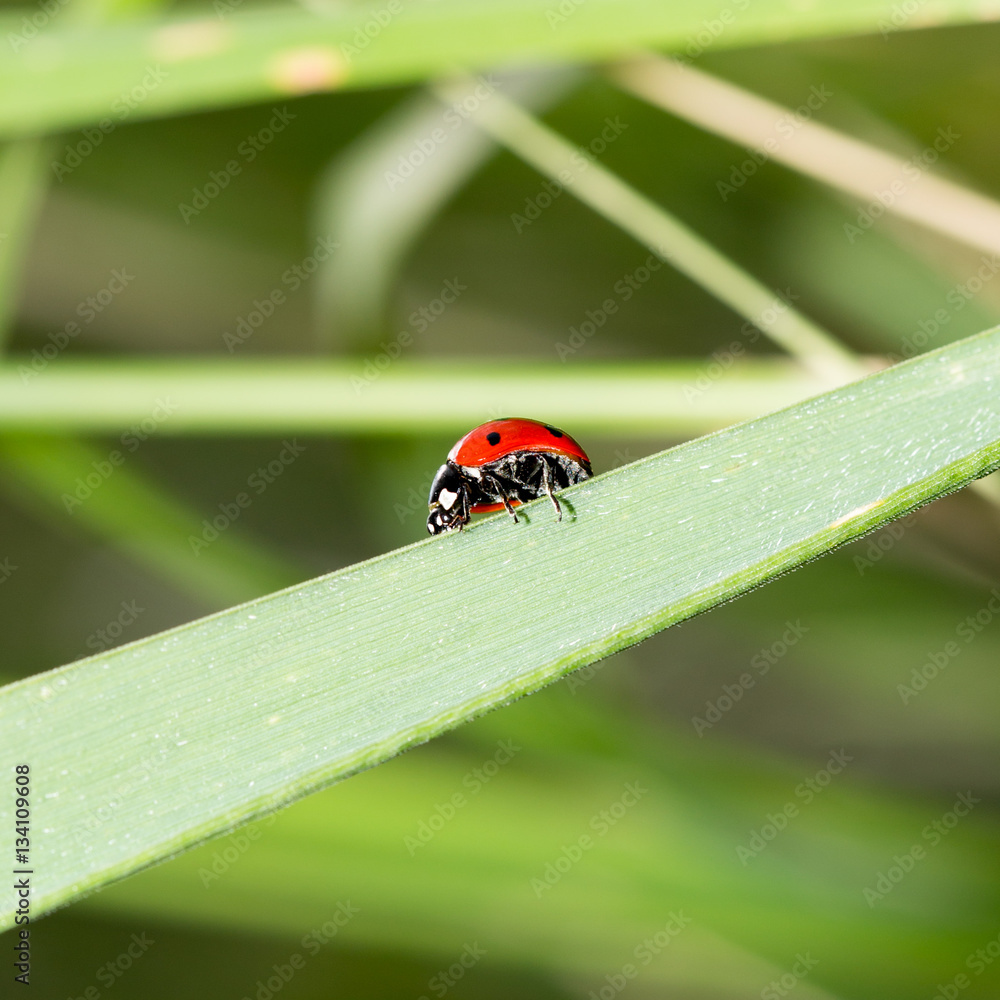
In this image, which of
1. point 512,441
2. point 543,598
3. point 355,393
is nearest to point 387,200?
point 355,393

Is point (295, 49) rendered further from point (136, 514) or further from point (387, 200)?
point (136, 514)

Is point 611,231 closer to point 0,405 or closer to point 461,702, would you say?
point 0,405

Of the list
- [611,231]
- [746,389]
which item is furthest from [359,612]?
[611,231]

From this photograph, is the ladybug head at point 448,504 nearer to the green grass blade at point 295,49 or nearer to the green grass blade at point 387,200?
the green grass blade at point 295,49

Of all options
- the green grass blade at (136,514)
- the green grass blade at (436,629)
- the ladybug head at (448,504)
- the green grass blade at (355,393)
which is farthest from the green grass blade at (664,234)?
the green grass blade at (136,514)

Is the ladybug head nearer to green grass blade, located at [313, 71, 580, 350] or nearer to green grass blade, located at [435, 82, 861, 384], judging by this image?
green grass blade, located at [435, 82, 861, 384]

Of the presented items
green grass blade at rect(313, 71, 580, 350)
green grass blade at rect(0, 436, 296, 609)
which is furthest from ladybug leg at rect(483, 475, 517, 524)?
green grass blade at rect(313, 71, 580, 350)
